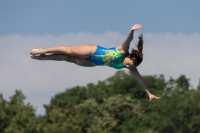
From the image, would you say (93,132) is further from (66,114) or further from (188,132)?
(188,132)

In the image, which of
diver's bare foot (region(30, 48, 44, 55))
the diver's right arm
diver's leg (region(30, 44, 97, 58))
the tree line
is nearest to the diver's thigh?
diver's leg (region(30, 44, 97, 58))

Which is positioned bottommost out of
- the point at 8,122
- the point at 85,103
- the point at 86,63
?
the point at 86,63

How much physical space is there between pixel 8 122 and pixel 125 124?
1426 inches

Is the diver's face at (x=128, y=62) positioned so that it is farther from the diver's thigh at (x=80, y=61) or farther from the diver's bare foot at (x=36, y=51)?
the diver's bare foot at (x=36, y=51)

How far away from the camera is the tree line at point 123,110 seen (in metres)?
81.3

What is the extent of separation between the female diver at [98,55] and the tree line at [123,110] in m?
52.0

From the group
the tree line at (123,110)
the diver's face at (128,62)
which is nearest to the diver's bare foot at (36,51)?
the diver's face at (128,62)

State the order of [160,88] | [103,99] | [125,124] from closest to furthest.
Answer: [125,124]
[103,99]
[160,88]

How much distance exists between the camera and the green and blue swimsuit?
2109 cm

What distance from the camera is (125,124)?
94.5 metres

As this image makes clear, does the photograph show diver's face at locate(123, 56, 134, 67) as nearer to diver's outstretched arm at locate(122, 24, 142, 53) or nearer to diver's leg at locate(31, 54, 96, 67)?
diver's outstretched arm at locate(122, 24, 142, 53)

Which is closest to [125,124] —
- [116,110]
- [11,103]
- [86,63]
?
[116,110]

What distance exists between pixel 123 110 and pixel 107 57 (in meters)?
73.2

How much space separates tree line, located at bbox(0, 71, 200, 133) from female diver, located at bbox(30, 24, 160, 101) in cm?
5204
